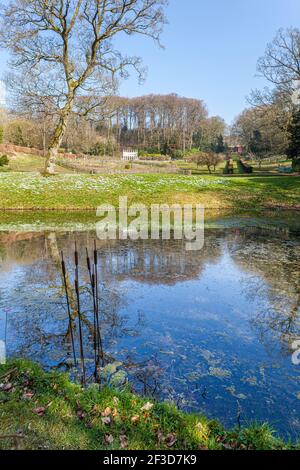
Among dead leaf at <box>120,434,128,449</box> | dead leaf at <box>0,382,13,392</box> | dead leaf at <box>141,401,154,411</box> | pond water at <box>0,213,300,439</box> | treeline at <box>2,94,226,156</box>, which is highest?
treeline at <box>2,94,226,156</box>

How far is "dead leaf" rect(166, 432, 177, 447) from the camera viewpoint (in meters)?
3.02

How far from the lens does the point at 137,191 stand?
21.5 meters

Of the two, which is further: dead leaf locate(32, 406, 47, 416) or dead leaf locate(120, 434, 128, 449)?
dead leaf locate(32, 406, 47, 416)

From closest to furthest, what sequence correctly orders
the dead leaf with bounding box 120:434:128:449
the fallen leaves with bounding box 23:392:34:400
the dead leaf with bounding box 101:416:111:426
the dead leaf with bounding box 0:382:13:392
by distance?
the dead leaf with bounding box 120:434:128:449, the dead leaf with bounding box 101:416:111:426, the fallen leaves with bounding box 23:392:34:400, the dead leaf with bounding box 0:382:13:392

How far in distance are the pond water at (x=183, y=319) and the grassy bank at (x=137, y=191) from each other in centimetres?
842

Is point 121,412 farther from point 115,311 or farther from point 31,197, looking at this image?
point 31,197

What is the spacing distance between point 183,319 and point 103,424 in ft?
9.30

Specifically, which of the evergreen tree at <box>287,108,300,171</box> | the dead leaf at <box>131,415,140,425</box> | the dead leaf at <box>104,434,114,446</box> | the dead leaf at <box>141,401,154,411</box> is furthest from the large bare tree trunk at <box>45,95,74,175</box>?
the dead leaf at <box>104,434,114,446</box>

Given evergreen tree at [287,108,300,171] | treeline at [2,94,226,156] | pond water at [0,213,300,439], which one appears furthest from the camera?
treeline at [2,94,226,156]

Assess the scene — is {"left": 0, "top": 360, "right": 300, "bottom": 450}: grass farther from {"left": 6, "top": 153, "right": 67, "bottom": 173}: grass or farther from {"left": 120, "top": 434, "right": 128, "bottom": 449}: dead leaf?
{"left": 6, "top": 153, "right": 67, "bottom": 173}: grass

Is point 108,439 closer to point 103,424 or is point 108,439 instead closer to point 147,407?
point 103,424

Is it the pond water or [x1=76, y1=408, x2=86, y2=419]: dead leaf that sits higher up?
[x1=76, y1=408, x2=86, y2=419]: dead leaf
